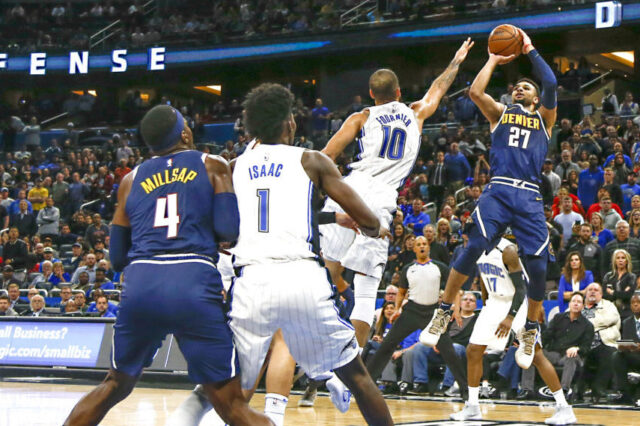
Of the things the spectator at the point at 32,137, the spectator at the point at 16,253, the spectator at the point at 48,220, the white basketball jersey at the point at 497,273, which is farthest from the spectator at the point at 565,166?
the spectator at the point at 32,137

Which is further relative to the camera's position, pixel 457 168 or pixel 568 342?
pixel 457 168

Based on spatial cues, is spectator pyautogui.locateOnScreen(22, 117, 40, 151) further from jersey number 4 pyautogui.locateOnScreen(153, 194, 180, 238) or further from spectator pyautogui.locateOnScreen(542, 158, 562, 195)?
jersey number 4 pyautogui.locateOnScreen(153, 194, 180, 238)

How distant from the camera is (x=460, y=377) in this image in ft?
38.0

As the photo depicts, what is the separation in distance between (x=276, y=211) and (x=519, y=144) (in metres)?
3.99

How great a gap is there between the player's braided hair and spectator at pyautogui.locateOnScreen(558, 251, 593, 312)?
7872mm

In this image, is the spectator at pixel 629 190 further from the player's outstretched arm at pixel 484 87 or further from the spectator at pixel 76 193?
the spectator at pixel 76 193

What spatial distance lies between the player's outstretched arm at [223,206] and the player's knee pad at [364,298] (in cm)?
296

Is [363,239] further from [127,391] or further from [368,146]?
[127,391]

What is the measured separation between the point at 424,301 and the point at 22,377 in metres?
7.04

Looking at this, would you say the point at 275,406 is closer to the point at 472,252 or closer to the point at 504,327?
the point at 472,252

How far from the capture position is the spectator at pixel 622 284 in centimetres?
1205

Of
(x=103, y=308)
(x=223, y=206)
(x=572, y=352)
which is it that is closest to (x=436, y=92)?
(x=223, y=206)

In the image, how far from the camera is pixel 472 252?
842 centimetres

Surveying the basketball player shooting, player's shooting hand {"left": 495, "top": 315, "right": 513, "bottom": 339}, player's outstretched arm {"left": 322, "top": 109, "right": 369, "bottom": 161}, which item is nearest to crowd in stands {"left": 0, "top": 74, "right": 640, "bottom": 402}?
player's shooting hand {"left": 495, "top": 315, "right": 513, "bottom": 339}
